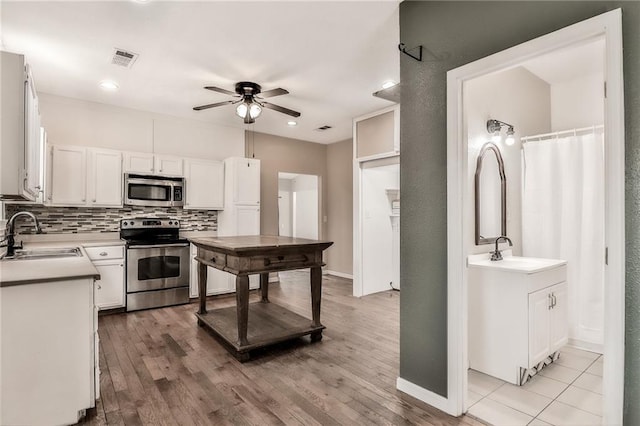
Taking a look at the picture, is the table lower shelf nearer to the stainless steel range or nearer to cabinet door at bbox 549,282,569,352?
the stainless steel range

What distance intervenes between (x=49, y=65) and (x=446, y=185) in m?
3.89

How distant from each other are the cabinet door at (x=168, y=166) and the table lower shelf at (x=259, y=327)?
2121mm

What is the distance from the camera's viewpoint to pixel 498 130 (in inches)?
121

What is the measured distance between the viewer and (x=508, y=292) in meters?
2.49

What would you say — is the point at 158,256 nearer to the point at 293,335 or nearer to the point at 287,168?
the point at 293,335

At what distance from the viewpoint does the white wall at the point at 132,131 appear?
4227 mm

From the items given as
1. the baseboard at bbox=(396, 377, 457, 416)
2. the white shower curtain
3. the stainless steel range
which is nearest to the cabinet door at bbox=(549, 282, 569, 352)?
the white shower curtain

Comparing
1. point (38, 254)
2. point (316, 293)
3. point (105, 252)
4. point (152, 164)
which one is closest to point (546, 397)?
point (316, 293)

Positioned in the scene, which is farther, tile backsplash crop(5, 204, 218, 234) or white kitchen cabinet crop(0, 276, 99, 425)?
tile backsplash crop(5, 204, 218, 234)

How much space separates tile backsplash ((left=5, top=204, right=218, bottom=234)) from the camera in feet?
13.3

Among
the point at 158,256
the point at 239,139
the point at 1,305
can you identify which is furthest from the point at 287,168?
the point at 1,305

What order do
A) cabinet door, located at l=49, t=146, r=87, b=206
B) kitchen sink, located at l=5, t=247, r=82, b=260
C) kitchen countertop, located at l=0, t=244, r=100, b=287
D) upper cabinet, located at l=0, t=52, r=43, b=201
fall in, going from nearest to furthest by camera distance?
kitchen countertop, located at l=0, t=244, r=100, b=287 → upper cabinet, located at l=0, t=52, r=43, b=201 → kitchen sink, located at l=5, t=247, r=82, b=260 → cabinet door, located at l=49, t=146, r=87, b=206

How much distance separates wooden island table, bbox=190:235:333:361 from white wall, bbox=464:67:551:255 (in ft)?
4.80

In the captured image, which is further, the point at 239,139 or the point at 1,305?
the point at 239,139
